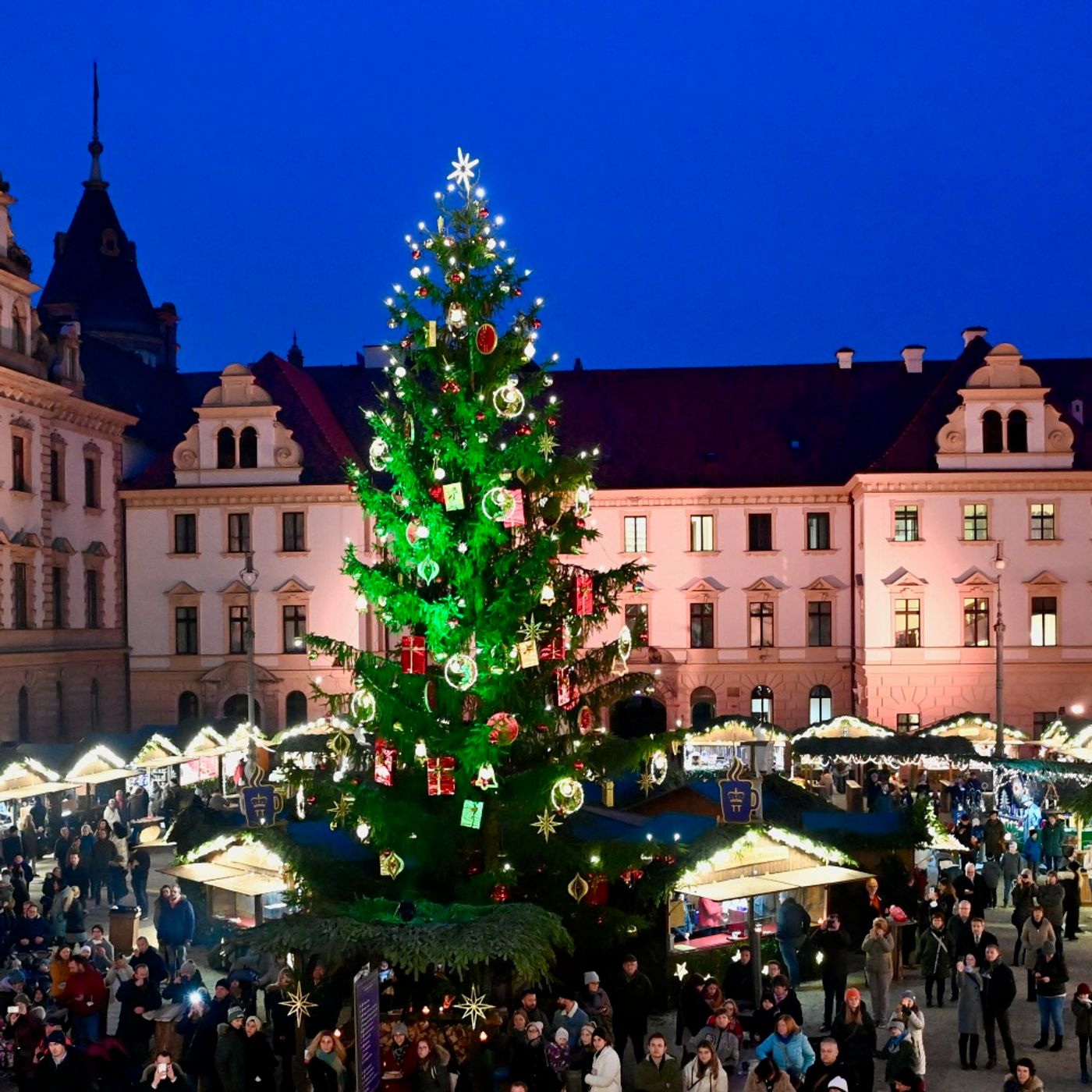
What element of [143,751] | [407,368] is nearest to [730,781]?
[407,368]

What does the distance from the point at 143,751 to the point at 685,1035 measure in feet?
60.4

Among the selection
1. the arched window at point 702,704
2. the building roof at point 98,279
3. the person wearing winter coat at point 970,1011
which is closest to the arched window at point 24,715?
the arched window at point 702,704

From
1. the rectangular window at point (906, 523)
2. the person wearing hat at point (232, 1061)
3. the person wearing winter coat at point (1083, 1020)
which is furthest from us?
the rectangular window at point (906, 523)

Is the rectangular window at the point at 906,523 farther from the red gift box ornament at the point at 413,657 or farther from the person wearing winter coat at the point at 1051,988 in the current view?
the red gift box ornament at the point at 413,657

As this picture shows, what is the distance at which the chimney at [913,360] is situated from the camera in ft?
163

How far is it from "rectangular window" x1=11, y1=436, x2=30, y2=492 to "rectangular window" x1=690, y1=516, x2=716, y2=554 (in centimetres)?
1995

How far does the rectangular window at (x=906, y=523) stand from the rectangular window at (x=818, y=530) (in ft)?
9.45

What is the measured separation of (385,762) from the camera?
59.2 feet

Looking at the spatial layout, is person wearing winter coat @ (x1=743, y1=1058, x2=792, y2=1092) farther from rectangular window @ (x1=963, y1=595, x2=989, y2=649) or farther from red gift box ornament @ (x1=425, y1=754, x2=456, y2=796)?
rectangular window @ (x1=963, y1=595, x2=989, y2=649)

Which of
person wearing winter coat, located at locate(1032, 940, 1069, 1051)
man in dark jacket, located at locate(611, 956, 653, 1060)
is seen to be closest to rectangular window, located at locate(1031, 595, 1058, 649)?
person wearing winter coat, located at locate(1032, 940, 1069, 1051)

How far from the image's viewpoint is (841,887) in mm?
21062

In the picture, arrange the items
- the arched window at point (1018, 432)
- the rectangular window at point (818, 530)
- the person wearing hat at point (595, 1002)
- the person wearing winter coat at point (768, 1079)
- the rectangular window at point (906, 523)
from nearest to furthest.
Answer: the person wearing winter coat at point (768, 1079)
the person wearing hat at point (595, 1002)
the arched window at point (1018, 432)
the rectangular window at point (906, 523)
the rectangular window at point (818, 530)

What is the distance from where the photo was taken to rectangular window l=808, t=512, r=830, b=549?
4731cm

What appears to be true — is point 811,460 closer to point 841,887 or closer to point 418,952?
point 841,887
